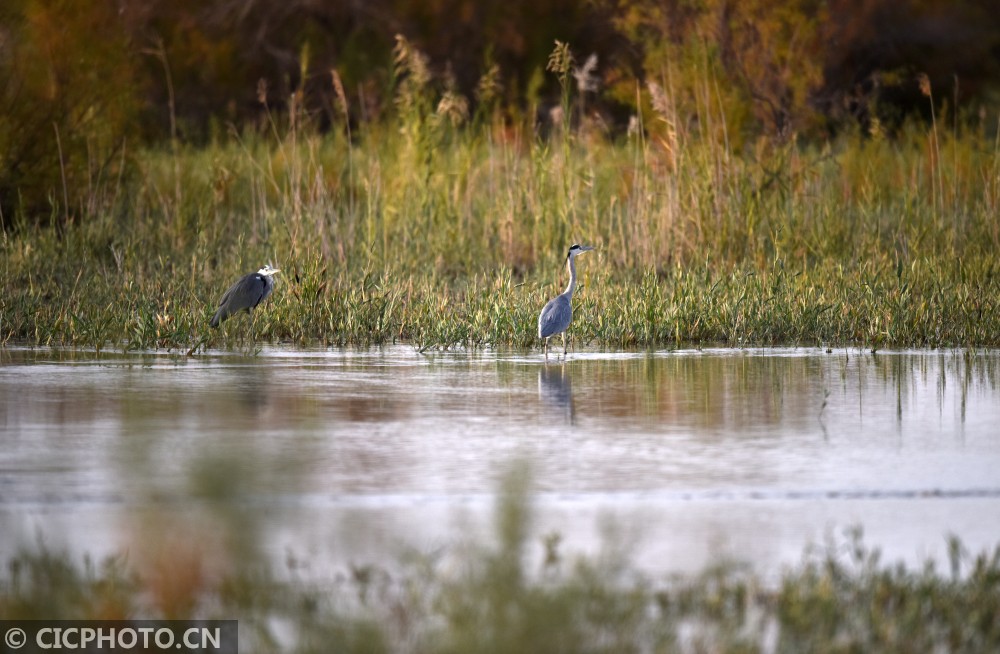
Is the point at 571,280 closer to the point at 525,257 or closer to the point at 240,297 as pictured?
the point at 240,297

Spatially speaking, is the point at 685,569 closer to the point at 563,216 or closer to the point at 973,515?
the point at 973,515

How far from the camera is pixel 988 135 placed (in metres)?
25.8

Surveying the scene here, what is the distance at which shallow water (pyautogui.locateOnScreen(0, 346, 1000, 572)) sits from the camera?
4.73m

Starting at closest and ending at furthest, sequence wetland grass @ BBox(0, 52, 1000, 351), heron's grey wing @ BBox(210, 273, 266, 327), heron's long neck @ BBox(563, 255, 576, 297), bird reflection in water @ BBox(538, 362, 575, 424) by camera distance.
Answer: bird reflection in water @ BBox(538, 362, 575, 424)
heron's long neck @ BBox(563, 255, 576, 297)
heron's grey wing @ BBox(210, 273, 266, 327)
wetland grass @ BBox(0, 52, 1000, 351)

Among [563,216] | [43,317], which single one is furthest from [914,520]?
[563,216]

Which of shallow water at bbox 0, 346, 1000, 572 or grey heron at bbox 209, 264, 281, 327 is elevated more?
grey heron at bbox 209, 264, 281, 327

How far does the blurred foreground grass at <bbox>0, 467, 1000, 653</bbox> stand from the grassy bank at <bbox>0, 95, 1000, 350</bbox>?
18.1 ft

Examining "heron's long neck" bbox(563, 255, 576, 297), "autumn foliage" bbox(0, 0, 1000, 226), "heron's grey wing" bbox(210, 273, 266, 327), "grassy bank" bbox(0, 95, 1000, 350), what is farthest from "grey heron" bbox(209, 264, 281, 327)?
"autumn foliage" bbox(0, 0, 1000, 226)

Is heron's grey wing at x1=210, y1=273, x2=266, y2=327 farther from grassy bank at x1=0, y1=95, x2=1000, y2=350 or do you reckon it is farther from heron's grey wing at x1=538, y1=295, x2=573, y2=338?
heron's grey wing at x1=538, y1=295, x2=573, y2=338

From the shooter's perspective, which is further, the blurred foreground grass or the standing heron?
the standing heron

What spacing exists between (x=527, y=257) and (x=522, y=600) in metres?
10.2

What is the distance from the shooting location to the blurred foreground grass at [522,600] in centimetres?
352

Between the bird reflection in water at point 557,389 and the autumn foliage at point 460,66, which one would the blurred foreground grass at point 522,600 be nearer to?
the bird reflection in water at point 557,389

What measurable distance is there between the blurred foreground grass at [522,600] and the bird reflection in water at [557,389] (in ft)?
8.96
